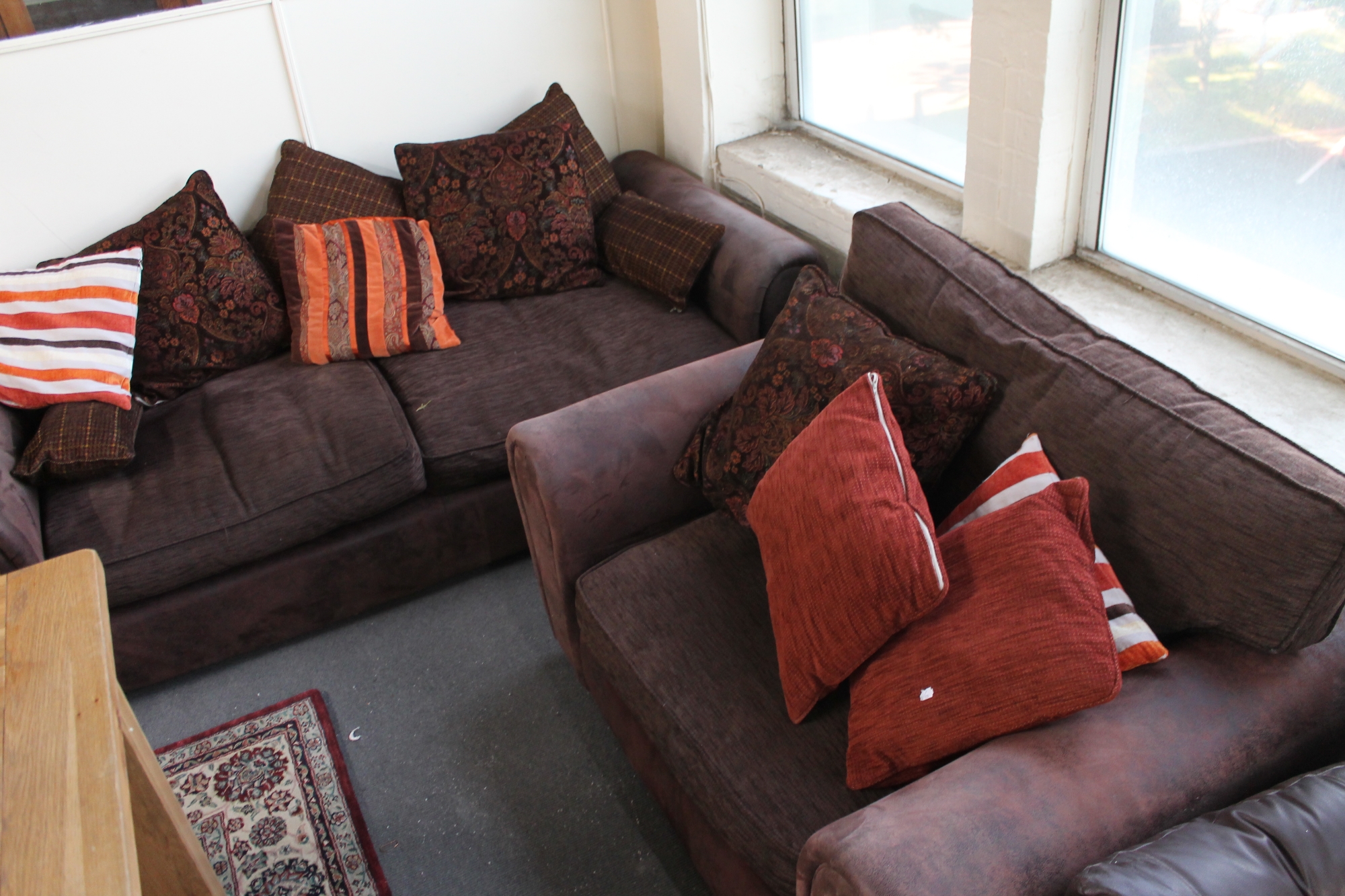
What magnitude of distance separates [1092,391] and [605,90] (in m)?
2.18

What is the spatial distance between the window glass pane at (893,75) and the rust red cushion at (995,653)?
1365 millimetres

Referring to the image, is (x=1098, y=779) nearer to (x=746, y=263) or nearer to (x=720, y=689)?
(x=720, y=689)

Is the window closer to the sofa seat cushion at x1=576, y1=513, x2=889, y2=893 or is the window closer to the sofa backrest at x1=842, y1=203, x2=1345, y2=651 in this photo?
the sofa seat cushion at x1=576, y1=513, x2=889, y2=893

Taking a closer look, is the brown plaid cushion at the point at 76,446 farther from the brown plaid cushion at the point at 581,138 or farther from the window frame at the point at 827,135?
the window frame at the point at 827,135

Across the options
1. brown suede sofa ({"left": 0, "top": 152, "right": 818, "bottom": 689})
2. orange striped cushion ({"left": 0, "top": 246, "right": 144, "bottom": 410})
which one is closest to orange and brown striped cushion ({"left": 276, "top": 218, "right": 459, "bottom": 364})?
brown suede sofa ({"left": 0, "top": 152, "right": 818, "bottom": 689})

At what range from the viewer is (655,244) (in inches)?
101

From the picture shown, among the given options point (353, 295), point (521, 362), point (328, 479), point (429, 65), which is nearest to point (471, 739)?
point (328, 479)

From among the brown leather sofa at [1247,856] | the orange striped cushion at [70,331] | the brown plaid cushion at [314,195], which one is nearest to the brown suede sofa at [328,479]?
the orange striped cushion at [70,331]

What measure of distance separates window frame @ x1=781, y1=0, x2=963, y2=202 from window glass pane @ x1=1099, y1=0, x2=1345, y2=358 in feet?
1.79

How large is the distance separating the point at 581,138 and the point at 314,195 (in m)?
0.76

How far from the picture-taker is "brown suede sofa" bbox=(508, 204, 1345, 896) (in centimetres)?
107

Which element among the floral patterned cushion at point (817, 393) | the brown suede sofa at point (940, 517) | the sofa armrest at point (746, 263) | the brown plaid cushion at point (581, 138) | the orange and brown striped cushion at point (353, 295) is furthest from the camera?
the brown plaid cushion at point (581, 138)

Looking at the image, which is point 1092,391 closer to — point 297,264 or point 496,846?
point 496,846

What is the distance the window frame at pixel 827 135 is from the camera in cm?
250
